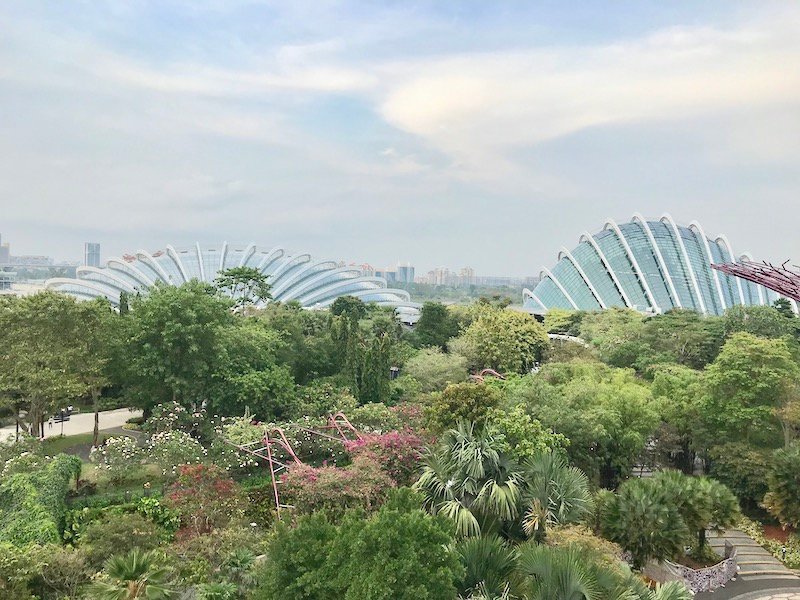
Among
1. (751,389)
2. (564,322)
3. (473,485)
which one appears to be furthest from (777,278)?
(564,322)

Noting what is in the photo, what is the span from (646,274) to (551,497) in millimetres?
40994

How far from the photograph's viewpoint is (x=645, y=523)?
35.0 ft

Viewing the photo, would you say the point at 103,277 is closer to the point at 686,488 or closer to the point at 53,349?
the point at 53,349

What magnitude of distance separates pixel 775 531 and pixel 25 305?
21.5 m

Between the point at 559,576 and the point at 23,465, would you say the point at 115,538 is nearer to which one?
the point at 23,465

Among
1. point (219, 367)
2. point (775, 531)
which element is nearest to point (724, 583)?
point (775, 531)

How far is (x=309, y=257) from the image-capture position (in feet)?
224

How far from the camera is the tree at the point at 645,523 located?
10.6 meters


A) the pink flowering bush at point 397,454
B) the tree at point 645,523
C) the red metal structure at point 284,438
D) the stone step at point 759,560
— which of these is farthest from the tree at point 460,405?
the stone step at point 759,560

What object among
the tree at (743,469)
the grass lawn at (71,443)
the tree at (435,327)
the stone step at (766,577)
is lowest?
the stone step at (766,577)

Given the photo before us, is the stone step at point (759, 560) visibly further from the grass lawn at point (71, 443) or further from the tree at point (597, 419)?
the grass lawn at point (71, 443)

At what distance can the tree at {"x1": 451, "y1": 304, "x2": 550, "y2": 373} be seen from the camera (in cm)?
2405

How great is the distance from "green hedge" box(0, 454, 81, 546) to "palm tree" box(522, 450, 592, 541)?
28.6ft

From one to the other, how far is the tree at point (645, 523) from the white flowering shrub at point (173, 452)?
9289mm
